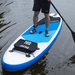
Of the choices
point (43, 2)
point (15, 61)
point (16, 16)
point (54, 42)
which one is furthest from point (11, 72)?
point (16, 16)

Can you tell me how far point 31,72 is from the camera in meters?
3.00

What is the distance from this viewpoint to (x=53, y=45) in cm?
402

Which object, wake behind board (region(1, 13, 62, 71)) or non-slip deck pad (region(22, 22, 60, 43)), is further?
non-slip deck pad (region(22, 22, 60, 43))

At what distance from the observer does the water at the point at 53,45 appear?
10.2 ft

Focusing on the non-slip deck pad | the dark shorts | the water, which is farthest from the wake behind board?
the dark shorts

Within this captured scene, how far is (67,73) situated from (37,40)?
132 cm

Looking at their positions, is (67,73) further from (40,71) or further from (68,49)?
(68,49)

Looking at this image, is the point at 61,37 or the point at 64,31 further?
the point at 64,31

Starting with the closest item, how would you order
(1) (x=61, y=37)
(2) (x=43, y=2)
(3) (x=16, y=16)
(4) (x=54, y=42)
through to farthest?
(2) (x=43, y=2)
(4) (x=54, y=42)
(1) (x=61, y=37)
(3) (x=16, y=16)

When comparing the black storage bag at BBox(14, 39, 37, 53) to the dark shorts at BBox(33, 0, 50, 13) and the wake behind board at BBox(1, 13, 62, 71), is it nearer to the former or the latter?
the wake behind board at BBox(1, 13, 62, 71)

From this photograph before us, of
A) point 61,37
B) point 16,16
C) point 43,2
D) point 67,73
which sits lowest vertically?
point 67,73

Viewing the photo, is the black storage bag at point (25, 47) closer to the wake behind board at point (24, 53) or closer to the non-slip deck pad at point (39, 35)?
the wake behind board at point (24, 53)

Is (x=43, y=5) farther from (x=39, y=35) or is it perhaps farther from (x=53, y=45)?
(x=53, y=45)

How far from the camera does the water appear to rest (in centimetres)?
310
